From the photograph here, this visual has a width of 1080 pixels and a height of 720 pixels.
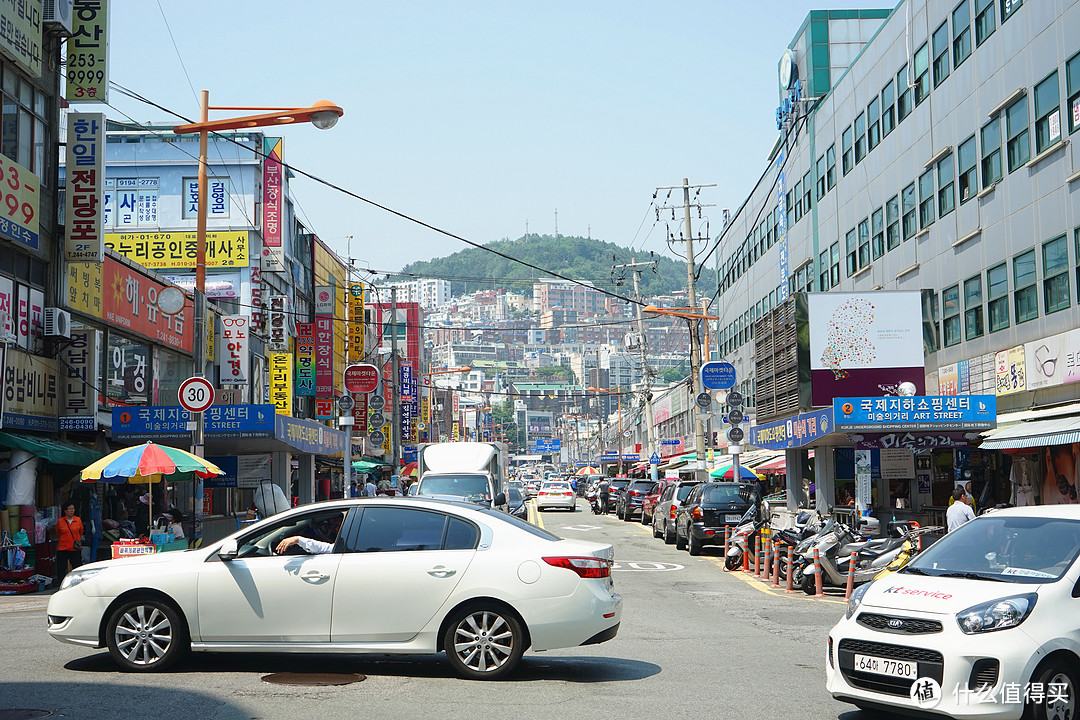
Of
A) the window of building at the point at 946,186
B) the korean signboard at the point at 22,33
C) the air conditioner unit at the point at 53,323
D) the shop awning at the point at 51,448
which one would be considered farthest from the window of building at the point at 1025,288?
the korean signboard at the point at 22,33

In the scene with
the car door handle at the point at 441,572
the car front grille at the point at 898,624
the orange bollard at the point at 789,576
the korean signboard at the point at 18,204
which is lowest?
the orange bollard at the point at 789,576

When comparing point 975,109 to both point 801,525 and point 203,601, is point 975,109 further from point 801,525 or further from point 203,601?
point 203,601

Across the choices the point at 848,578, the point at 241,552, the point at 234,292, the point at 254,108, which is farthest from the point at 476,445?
the point at 241,552

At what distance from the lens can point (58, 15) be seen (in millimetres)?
22531

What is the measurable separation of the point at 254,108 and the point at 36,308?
6.86m

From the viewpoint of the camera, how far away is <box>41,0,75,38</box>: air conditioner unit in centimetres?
2244

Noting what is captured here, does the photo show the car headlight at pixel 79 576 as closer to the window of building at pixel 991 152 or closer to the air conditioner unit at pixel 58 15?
the air conditioner unit at pixel 58 15

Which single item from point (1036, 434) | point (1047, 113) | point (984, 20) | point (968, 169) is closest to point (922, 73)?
point (984, 20)

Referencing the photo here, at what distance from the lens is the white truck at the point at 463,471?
27359 millimetres

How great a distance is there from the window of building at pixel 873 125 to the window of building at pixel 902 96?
1.75m

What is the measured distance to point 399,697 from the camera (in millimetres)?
8758

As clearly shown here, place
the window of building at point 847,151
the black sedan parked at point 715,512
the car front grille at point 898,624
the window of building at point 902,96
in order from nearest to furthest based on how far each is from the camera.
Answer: the car front grille at point 898,624, the black sedan parked at point 715,512, the window of building at point 902,96, the window of building at point 847,151

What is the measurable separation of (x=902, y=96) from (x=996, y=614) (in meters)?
27.3

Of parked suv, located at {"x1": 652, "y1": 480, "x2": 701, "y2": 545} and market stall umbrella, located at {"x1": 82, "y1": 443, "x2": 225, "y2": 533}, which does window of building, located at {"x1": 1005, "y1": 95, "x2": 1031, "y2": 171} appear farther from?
market stall umbrella, located at {"x1": 82, "y1": 443, "x2": 225, "y2": 533}
